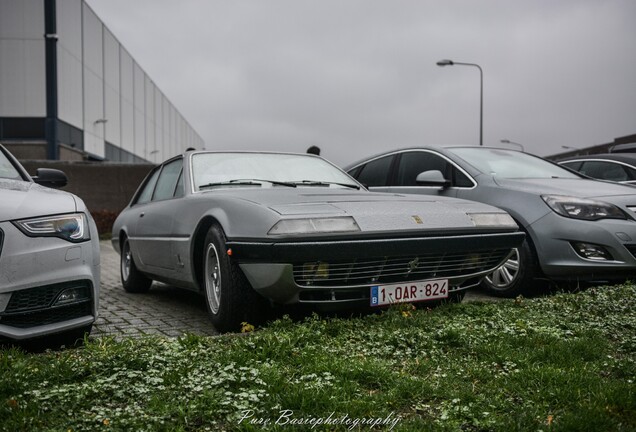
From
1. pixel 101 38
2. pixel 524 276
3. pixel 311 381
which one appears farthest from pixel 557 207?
pixel 101 38

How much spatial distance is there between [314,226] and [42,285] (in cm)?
163

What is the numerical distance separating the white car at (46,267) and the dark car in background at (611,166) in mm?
7000

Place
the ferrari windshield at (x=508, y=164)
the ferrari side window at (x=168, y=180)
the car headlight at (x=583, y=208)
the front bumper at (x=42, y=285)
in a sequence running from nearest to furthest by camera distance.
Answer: the front bumper at (x=42, y=285), the car headlight at (x=583, y=208), the ferrari side window at (x=168, y=180), the ferrari windshield at (x=508, y=164)

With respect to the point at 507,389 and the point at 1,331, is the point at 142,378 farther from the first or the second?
the point at 507,389

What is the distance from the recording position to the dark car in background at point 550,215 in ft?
18.4

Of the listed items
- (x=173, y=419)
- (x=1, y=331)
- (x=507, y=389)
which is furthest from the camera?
(x=1, y=331)

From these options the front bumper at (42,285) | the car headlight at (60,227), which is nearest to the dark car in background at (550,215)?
the car headlight at (60,227)

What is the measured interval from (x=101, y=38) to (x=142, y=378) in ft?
128

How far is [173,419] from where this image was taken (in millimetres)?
2631

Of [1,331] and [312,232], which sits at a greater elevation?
[312,232]

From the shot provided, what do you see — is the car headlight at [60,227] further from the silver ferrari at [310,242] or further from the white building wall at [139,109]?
the white building wall at [139,109]

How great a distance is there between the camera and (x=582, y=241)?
5.61 m

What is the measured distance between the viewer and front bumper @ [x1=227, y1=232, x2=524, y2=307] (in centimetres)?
403

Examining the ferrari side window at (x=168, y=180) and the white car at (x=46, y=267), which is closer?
the white car at (x=46, y=267)
